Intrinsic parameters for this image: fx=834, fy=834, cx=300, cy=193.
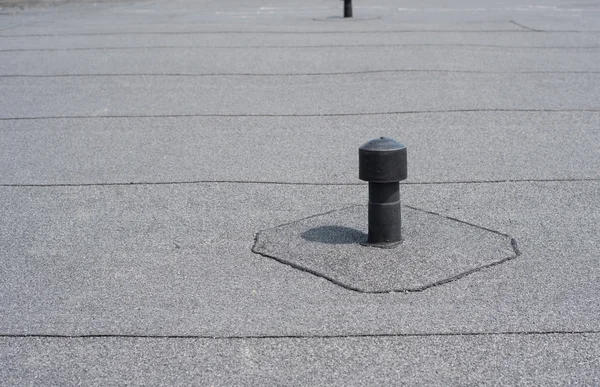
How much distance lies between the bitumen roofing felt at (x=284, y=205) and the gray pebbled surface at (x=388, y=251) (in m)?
0.03

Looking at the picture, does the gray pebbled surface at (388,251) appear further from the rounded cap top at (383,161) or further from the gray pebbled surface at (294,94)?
the gray pebbled surface at (294,94)

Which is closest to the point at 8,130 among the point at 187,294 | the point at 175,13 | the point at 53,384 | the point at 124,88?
the point at 124,88

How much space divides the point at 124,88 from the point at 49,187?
409 cm

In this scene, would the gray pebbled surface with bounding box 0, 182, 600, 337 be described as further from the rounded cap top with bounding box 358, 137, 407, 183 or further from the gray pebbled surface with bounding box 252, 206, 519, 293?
the rounded cap top with bounding box 358, 137, 407, 183

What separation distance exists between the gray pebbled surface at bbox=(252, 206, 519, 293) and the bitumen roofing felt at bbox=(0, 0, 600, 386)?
0.03 metres

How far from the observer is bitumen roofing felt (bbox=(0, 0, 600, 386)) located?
481cm

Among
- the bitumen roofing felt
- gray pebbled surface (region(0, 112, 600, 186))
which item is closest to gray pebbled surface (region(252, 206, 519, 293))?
the bitumen roofing felt

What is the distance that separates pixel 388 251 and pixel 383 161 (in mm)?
719

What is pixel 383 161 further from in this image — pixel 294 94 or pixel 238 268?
pixel 294 94

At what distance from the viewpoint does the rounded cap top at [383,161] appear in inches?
229

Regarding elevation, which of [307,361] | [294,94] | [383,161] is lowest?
[307,361]

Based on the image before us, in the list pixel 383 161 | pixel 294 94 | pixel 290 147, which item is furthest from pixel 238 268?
pixel 294 94

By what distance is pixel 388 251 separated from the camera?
6125 mm

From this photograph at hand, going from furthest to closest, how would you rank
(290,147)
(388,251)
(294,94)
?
(294,94), (290,147), (388,251)
